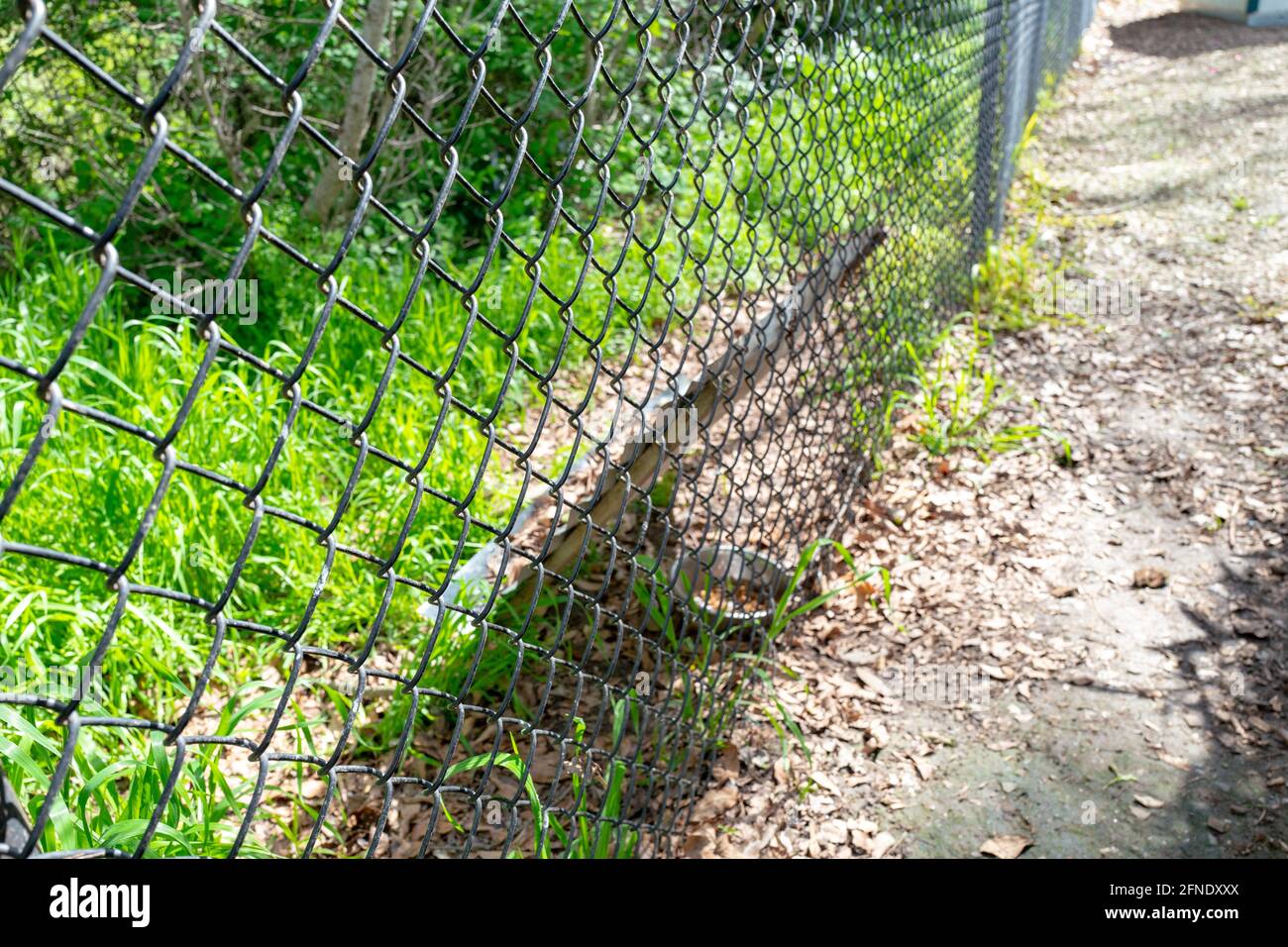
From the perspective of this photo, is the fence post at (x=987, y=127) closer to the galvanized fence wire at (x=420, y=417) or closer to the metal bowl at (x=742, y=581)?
the galvanized fence wire at (x=420, y=417)

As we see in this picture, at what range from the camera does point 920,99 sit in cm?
423

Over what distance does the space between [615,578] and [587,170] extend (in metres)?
3.64

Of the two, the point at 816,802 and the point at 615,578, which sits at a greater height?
the point at 615,578

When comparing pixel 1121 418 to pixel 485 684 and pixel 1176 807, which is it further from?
pixel 485 684

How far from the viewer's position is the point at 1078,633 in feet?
10.5

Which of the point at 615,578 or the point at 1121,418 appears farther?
the point at 1121,418

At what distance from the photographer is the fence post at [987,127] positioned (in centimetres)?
528

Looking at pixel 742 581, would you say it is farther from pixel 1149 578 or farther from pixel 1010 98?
pixel 1010 98

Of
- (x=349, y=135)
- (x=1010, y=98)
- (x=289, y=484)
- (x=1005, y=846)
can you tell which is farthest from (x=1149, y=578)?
(x=349, y=135)

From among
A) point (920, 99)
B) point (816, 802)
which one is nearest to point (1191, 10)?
point (920, 99)

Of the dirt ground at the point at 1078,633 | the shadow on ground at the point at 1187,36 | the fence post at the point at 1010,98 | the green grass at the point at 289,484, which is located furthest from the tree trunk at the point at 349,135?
the shadow on ground at the point at 1187,36

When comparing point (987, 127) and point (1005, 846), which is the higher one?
point (987, 127)

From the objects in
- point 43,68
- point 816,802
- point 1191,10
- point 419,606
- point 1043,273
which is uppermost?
point 1191,10

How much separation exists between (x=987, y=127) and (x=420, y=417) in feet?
11.7
